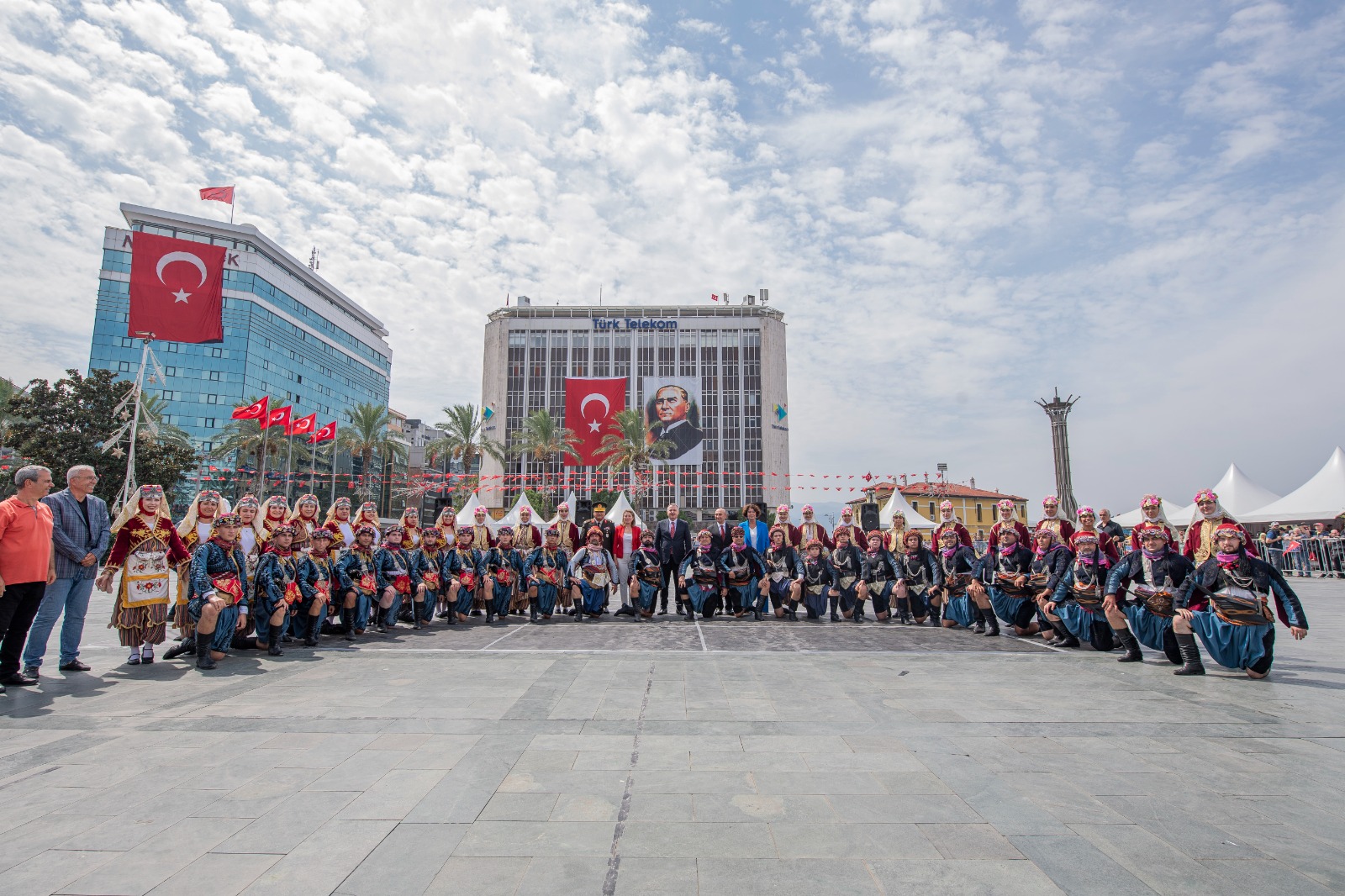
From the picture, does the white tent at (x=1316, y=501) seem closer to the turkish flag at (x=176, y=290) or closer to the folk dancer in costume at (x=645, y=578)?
the folk dancer in costume at (x=645, y=578)

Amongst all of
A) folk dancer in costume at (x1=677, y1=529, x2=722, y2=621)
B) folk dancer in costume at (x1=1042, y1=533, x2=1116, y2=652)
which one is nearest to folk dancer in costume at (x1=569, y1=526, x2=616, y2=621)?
folk dancer in costume at (x1=677, y1=529, x2=722, y2=621)

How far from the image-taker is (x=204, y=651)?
22.8ft

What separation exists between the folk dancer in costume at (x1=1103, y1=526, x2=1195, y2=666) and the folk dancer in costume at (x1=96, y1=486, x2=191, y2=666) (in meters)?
10.1

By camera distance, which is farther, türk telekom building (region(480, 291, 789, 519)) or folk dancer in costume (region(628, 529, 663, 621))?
türk telekom building (region(480, 291, 789, 519))

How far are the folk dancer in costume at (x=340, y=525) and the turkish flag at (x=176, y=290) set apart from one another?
10671mm

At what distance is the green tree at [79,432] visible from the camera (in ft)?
80.3

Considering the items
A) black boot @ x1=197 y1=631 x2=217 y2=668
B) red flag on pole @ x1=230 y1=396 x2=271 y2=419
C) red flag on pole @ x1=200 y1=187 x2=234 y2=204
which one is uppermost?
red flag on pole @ x1=200 y1=187 x2=234 y2=204

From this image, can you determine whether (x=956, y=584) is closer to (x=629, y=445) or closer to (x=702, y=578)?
(x=702, y=578)

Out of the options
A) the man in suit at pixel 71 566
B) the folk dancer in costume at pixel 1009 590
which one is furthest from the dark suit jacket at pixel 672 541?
the man in suit at pixel 71 566

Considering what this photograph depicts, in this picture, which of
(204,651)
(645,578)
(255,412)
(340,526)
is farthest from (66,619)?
(255,412)

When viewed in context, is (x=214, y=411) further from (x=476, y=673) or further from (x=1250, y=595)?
(x=1250, y=595)

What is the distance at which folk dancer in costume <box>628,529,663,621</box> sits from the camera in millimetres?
11969

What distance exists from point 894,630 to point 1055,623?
2.21m

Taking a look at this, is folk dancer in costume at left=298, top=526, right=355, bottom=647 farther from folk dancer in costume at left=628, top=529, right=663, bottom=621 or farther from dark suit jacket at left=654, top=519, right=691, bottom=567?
dark suit jacket at left=654, top=519, right=691, bottom=567
